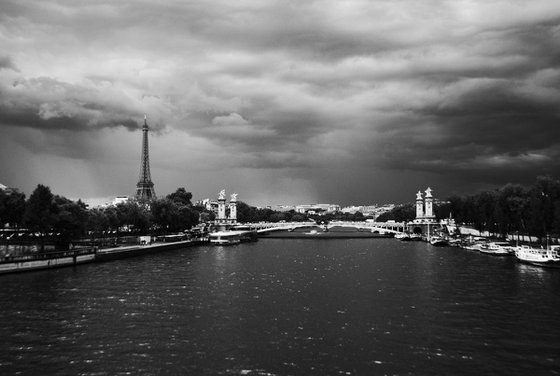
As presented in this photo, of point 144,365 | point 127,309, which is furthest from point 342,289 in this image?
point 144,365

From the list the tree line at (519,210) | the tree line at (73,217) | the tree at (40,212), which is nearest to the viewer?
the tree at (40,212)

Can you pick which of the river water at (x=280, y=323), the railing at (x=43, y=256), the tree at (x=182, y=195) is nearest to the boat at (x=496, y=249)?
the river water at (x=280, y=323)

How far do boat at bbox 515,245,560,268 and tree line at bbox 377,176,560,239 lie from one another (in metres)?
5.40

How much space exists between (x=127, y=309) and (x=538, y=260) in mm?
43453

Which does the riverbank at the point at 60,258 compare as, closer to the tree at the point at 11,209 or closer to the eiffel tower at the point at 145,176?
the tree at the point at 11,209

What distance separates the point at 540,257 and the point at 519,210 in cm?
2553

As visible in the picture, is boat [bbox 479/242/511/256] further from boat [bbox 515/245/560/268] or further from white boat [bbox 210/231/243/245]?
white boat [bbox 210/231/243/245]

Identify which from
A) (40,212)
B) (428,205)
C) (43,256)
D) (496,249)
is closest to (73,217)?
(40,212)

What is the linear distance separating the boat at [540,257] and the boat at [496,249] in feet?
27.7

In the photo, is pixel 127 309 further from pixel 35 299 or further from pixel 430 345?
pixel 430 345

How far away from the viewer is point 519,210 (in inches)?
3223

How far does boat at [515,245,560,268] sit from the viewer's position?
2224 inches

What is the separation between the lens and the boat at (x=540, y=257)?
5650 cm

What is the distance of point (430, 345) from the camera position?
2580cm
